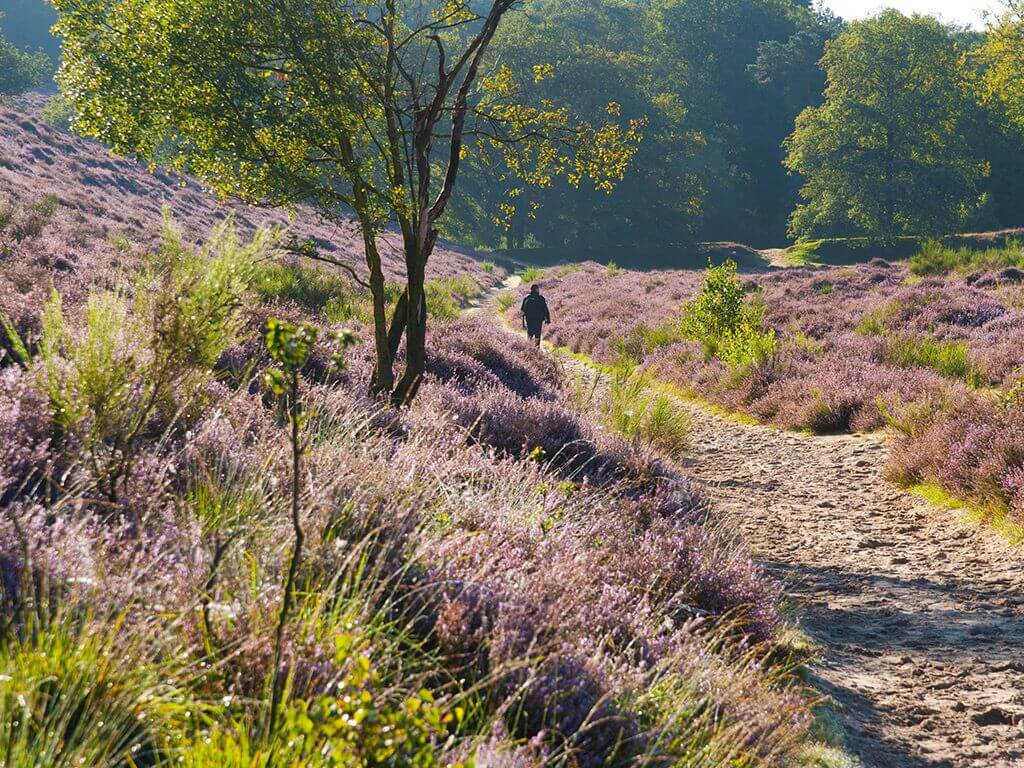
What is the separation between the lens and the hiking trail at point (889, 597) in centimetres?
396

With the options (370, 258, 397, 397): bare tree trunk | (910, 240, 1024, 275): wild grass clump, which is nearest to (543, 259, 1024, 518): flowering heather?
(910, 240, 1024, 275): wild grass clump

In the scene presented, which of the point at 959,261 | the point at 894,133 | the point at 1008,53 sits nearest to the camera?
the point at 959,261

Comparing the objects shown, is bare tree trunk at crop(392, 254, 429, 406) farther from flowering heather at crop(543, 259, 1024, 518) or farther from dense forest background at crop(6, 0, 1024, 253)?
dense forest background at crop(6, 0, 1024, 253)

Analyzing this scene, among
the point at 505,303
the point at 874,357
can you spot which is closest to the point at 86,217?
the point at 505,303

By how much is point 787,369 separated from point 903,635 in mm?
8537

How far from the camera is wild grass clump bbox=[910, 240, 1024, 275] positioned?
81.8ft

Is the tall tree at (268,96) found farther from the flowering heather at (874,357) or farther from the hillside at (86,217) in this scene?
the flowering heather at (874,357)

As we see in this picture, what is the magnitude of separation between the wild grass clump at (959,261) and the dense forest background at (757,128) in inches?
695

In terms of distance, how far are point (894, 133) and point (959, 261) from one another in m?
32.3

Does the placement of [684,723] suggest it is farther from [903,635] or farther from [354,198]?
[354,198]

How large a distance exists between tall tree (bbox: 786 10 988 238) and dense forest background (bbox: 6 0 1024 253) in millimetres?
109

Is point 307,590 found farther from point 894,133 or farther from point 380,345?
point 894,133

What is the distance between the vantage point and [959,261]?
26000 millimetres

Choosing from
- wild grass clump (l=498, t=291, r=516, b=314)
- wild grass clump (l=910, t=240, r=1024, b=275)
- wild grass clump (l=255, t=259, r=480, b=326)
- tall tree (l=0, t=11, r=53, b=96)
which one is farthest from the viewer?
tall tree (l=0, t=11, r=53, b=96)
